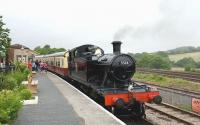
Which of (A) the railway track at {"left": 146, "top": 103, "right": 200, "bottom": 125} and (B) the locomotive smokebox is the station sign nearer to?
(A) the railway track at {"left": 146, "top": 103, "right": 200, "bottom": 125}

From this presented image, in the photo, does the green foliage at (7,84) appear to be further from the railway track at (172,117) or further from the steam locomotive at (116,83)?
the railway track at (172,117)

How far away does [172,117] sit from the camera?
54.0 feet

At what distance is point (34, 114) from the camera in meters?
12.9

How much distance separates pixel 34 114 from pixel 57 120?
140 cm

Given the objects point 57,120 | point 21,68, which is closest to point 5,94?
point 57,120

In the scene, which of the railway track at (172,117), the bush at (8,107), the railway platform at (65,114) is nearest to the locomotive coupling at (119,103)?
the railway platform at (65,114)

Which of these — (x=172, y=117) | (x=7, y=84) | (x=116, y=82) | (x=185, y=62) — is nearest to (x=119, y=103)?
(x=116, y=82)

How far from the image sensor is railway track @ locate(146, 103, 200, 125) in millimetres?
15552

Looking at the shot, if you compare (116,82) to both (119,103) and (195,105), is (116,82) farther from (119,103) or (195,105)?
(195,105)

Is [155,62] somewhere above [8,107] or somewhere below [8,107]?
above

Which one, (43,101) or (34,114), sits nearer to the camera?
(34,114)

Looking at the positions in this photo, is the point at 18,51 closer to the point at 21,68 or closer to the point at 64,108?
the point at 21,68

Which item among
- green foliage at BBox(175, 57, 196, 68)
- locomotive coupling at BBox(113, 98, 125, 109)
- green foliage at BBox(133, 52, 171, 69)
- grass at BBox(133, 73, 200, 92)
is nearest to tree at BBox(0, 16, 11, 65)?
locomotive coupling at BBox(113, 98, 125, 109)

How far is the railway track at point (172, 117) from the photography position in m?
15.6
